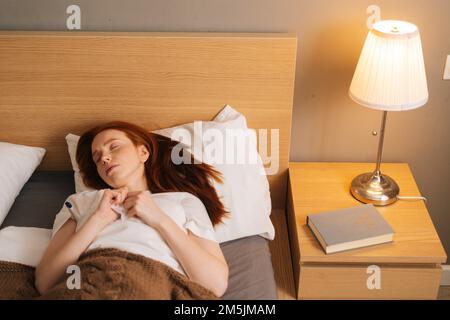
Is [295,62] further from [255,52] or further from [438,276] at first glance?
[438,276]

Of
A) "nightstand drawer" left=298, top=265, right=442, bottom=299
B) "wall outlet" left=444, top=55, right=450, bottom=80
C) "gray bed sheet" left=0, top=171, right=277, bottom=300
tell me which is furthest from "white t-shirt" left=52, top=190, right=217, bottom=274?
"wall outlet" left=444, top=55, right=450, bottom=80

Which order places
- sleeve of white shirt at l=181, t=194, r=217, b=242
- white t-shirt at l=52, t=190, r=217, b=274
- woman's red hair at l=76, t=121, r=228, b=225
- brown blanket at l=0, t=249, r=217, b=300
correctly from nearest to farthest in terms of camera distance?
1. brown blanket at l=0, t=249, r=217, b=300
2. white t-shirt at l=52, t=190, r=217, b=274
3. sleeve of white shirt at l=181, t=194, r=217, b=242
4. woman's red hair at l=76, t=121, r=228, b=225

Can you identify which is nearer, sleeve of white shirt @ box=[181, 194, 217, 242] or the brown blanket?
the brown blanket

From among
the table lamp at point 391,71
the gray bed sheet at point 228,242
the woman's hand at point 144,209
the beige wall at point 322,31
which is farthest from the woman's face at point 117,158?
the table lamp at point 391,71

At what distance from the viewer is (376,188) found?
6.13 ft

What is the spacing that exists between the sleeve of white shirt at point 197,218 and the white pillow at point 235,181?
0.08 m

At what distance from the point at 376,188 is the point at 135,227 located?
2.62 ft

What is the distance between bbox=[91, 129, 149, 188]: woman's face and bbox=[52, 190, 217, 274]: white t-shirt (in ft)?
0.21

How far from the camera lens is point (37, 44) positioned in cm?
182

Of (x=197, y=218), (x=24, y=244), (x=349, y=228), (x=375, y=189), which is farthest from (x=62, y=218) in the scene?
(x=375, y=189)

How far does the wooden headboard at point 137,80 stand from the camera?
5.96 feet

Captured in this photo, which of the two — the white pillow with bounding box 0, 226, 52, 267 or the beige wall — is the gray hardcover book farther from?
the white pillow with bounding box 0, 226, 52, 267

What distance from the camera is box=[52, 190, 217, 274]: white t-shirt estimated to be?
152 cm
